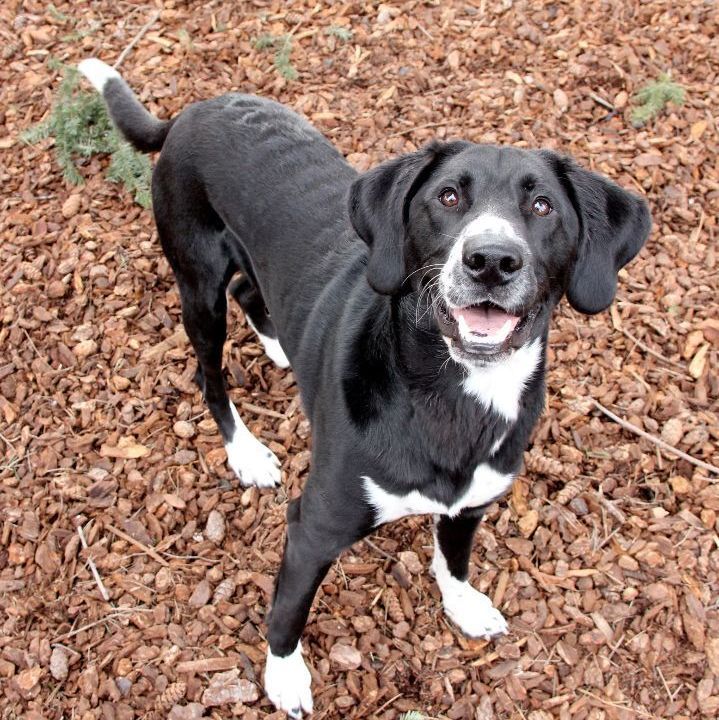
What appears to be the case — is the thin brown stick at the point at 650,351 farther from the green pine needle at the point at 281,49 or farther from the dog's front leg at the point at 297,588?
the green pine needle at the point at 281,49

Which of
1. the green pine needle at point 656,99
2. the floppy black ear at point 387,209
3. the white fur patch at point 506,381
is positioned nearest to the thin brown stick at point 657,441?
the white fur patch at point 506,381

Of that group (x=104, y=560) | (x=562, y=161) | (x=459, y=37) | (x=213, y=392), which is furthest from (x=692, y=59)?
(x=104, y=560)

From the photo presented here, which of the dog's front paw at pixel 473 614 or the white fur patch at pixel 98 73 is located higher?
the white fur patch at pixel 98 73

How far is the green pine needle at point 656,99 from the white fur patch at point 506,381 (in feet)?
9.04

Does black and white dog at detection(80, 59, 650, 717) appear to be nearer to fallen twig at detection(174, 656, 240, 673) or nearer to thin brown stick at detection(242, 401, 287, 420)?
fallen twig at detection(174, 656, 240, 673)

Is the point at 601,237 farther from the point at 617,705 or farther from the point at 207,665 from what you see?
the point at 207,665

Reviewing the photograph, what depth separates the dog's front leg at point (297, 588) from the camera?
9.42 ft

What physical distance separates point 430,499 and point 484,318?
25.0 inches

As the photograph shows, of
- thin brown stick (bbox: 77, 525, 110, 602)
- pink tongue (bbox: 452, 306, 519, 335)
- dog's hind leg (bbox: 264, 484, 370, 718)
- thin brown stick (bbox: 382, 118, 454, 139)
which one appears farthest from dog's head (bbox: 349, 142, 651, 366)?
thin brown stick (bbox: 382, 118, 454, 139)

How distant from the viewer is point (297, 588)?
9.90 feet

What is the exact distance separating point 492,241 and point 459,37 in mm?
3461

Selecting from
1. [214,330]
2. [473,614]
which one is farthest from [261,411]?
[473,614]

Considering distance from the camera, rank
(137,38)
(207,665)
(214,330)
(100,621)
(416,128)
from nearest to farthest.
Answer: (207,665) < (100,621) < (214,330) < (416,128) < (137,38)

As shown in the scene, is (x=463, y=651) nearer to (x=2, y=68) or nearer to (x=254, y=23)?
(x=254, y=23)
